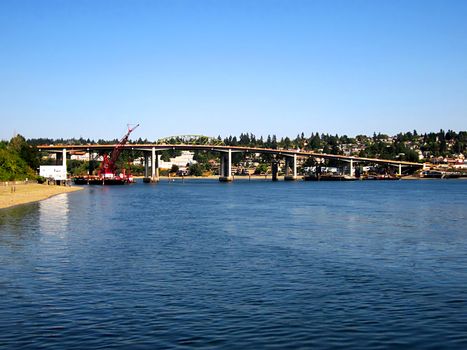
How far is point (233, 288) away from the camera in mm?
29375

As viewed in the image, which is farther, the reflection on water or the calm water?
the reflection on water

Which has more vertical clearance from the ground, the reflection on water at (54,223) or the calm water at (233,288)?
the reflection on water at (54,223)

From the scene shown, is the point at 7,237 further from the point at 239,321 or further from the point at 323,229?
the point at 239,321

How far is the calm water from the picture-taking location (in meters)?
21.6

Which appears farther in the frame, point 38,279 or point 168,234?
point 168,234

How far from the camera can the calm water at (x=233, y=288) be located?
851 inches

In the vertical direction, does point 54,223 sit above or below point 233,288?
above

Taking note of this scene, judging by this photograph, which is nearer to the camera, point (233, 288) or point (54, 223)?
point (233, 288)

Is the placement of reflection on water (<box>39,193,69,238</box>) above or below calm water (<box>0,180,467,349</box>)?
above

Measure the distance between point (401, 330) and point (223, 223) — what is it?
1690 inches

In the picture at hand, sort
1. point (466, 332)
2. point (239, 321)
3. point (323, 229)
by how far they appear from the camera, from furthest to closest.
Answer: point (323, 229) < point (239, 321) < point (466, 332)

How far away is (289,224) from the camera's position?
205ft

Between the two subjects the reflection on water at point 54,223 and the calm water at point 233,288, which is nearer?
the calm water at point 233,288

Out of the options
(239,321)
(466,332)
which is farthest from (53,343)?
(466,332)
